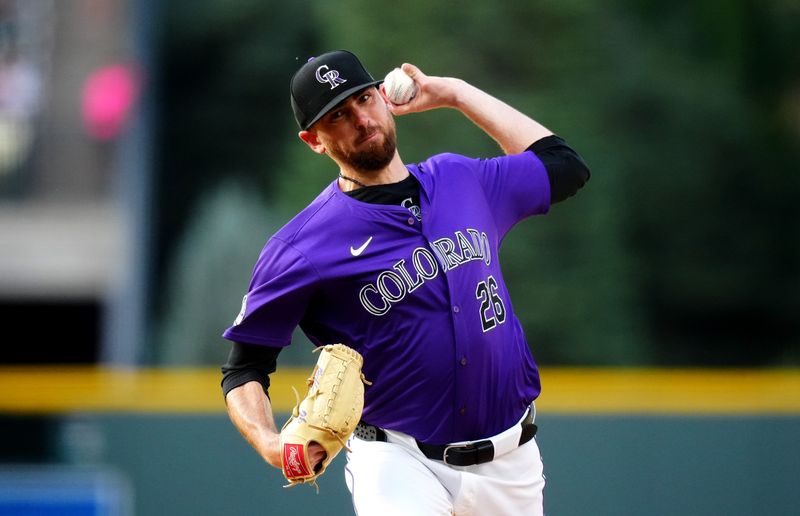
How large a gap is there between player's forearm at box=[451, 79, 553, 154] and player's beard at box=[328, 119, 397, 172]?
399mm

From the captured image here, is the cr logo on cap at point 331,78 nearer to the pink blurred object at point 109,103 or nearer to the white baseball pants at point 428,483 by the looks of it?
the white baseball pants at point 428,483

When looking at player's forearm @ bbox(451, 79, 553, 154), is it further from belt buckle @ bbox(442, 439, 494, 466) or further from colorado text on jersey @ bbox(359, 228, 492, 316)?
belt buckle @ bbox(442, 439, 494, 466)

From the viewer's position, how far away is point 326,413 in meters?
3.12

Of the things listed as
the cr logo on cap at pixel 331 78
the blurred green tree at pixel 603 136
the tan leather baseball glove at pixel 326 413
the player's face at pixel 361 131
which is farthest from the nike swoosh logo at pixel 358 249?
the blurred green tree at pixel 603 136

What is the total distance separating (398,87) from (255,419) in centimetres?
106

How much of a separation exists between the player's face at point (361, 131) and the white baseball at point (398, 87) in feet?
0.26

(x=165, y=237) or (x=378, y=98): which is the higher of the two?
(x=378, y=98)

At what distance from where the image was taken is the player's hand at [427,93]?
143 inches

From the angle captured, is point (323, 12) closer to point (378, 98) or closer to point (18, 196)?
point (18, 196)

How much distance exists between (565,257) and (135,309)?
437cm

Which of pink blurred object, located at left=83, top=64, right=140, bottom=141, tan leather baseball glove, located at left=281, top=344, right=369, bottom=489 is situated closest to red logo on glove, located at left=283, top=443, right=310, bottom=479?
tan leather baseball glove, located at left=281, top=344, right=369, bottom=489

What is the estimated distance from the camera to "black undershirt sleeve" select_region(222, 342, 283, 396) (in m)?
3.45

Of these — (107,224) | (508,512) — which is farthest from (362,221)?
(107,224)

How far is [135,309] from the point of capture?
11.2 m
